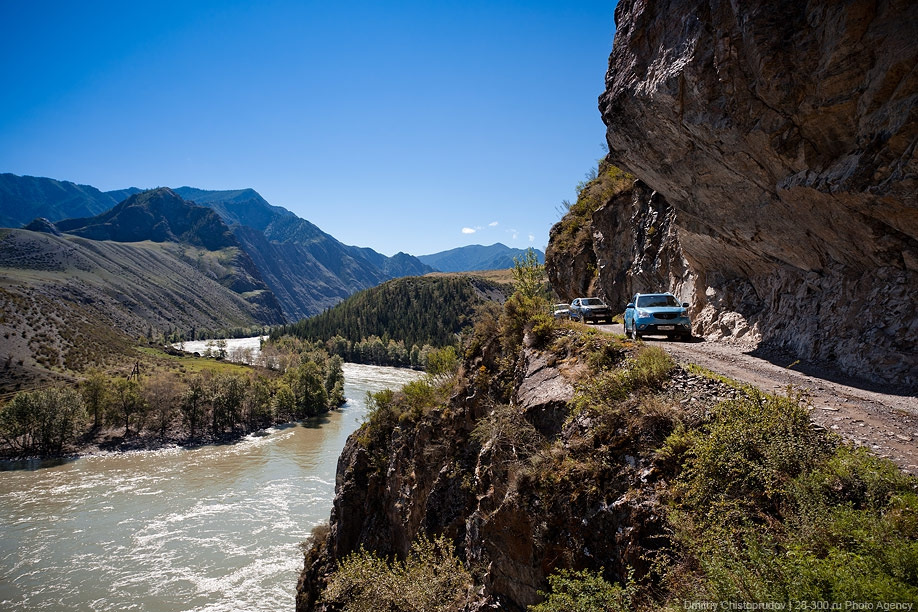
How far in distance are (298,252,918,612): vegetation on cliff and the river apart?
17.0m

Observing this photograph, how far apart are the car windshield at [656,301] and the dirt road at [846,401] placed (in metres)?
4.41

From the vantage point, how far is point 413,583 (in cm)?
1233

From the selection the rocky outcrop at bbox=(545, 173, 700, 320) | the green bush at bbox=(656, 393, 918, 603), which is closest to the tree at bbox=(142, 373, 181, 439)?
the rocky outcrop at bbox=(545, 173, 700, 320)

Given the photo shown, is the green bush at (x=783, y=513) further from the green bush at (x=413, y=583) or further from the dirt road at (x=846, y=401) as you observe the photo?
the green bush at (x=413, y=583)

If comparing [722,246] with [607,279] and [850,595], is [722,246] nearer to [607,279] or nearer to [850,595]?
[607,279]

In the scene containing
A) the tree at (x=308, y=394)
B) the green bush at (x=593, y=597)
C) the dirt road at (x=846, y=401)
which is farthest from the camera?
the tree at (x=308, y=394)

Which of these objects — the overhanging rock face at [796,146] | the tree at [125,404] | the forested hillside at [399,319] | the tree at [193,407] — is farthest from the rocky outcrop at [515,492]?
the forested hillside at [399,319]

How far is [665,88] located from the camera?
11875mm

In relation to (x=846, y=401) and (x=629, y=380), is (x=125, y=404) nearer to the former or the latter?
(x=629, y=380)

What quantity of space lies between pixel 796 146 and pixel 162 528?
141ft

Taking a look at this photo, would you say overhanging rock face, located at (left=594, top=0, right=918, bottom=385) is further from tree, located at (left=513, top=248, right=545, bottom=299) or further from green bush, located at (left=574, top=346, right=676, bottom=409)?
tree, located at (left=513, top=248, right=545, bottom=299)

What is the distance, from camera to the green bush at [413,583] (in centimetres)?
1157

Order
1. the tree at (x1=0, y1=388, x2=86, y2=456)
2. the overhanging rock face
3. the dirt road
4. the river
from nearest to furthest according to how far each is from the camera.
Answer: the dirt road → the overhanging rock face → the river → the tree at (x1=0, y1=388, x2=86, y2=456)

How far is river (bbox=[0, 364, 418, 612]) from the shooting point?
81.7 ft
